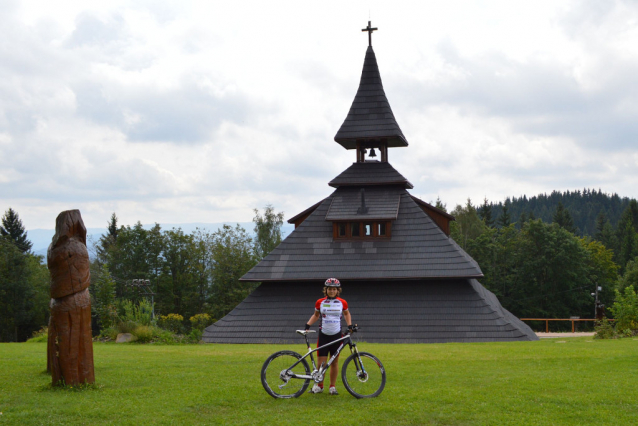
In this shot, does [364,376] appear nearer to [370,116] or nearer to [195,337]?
[195,337]

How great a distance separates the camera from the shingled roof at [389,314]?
75.6 feet

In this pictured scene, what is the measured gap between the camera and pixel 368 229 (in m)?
26.9

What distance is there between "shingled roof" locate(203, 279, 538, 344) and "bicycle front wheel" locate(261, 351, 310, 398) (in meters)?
13.0

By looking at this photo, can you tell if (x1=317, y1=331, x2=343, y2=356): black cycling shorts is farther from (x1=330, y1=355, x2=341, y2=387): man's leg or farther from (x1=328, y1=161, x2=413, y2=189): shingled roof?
(x1=328, y1=161, x2=413, y2=189): shingled roof

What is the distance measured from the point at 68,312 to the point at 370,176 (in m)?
19.5

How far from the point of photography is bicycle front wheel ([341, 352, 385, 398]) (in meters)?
9.74

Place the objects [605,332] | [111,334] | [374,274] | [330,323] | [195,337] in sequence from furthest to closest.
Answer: [374,274], [195,337], [111,334], [605,332], [330,323]

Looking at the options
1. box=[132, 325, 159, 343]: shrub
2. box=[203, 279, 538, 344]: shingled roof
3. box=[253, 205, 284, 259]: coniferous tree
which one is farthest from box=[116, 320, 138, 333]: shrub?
box=[253, 205, 284, 259]: coniferous tree

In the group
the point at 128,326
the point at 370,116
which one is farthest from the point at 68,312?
the point at 370,116

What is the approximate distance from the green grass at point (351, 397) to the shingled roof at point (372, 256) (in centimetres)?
1023

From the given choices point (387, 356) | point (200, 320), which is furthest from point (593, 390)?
point (200, 320)

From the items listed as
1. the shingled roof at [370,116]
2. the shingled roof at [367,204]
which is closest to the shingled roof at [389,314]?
the shingled roof at [367,204]

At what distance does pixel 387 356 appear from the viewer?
1552cm

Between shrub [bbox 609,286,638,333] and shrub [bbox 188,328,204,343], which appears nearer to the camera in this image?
shrub [bbox 609,286,638,333]
